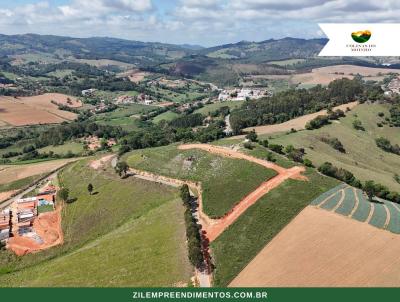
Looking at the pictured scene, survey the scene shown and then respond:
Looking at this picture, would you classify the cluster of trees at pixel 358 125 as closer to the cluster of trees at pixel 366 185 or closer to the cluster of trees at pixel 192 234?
the cluster of trees at pixel 366 185

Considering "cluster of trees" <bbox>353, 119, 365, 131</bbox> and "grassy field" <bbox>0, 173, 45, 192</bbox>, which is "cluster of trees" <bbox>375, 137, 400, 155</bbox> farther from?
"grassy field" <bbox>0, 173, 45, 192</bbox>

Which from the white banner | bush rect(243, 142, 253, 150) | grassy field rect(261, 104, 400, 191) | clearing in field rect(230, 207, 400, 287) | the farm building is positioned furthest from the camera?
grassy field rect(261, 104, 400, 191)

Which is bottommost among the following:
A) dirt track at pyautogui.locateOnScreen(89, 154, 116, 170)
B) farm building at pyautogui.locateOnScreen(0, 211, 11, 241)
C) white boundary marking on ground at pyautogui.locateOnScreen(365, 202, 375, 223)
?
farm building at pyautogui.locateOnScreen(0, 211, 11, 241)

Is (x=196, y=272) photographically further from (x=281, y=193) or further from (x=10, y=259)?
(x=10, y=259)

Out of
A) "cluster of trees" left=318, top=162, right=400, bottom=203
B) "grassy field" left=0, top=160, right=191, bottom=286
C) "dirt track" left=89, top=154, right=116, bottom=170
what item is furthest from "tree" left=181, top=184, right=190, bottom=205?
"dirt track" left=89, top=154, right=116, bottom=170

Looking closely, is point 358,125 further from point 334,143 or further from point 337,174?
point 337,174

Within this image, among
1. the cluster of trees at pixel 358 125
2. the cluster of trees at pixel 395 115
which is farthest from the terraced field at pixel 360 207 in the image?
the cluster of trees at pixel 395 115
